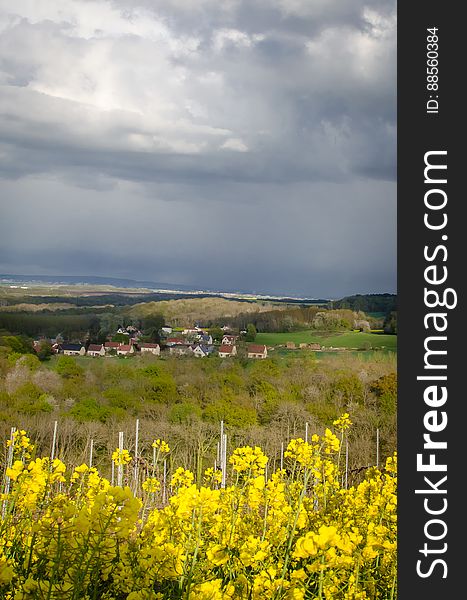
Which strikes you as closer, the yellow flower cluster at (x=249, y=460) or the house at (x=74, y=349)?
the yellow flower cluster at (x=249, y=460)

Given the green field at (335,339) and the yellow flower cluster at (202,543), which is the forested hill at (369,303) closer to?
the green field at (335,339)

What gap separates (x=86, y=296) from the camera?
909cm

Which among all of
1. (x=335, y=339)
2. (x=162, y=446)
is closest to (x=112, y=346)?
(x=335, y=339)

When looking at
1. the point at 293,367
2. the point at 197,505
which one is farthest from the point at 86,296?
the point at 197,505

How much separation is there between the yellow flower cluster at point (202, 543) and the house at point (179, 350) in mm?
5721

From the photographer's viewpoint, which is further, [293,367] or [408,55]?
[293,367]

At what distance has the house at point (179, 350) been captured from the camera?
8141 millimetres

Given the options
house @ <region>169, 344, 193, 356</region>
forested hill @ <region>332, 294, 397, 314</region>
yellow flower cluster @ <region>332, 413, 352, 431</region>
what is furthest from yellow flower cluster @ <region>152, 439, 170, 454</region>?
house @ <region>169, 344, 193, 356</region>

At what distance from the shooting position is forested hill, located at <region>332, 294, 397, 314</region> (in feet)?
24.1

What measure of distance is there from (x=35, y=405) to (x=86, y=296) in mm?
2041

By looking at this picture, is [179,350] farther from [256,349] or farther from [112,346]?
[256,349]

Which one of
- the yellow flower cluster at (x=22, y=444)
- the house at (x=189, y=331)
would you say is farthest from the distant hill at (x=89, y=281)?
the yellow flower cluster at (x=22, y=444)

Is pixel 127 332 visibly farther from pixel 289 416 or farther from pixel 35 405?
pixel 289 416

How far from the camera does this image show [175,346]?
322 inches
